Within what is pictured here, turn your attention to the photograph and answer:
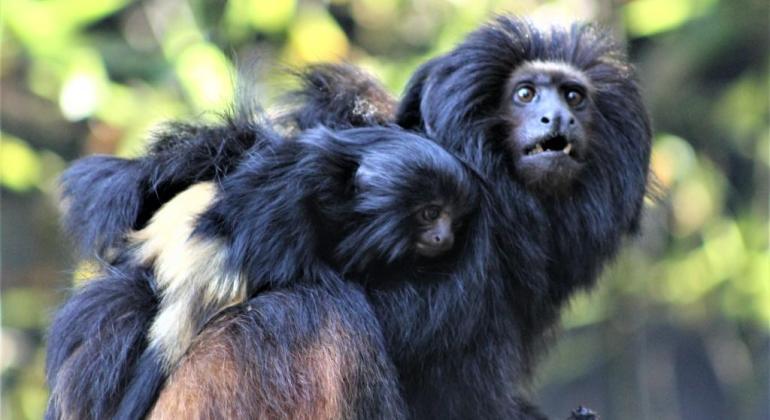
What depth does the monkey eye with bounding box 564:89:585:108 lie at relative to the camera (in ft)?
10.4

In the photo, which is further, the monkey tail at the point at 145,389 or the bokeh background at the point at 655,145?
the bokeh background at the point at 655,145

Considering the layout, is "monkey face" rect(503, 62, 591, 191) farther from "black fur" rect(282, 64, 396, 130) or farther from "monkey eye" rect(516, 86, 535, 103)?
"black fur" rect(282, 64, 396, 130)

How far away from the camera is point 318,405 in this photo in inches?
107

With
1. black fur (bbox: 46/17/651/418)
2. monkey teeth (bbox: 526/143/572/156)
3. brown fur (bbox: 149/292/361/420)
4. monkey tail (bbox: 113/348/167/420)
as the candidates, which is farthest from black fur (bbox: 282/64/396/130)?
monkey tail (bbox: 113/348/167/420)

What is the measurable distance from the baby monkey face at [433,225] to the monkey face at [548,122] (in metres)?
0.35

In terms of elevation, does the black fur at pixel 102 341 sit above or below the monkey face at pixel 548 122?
below

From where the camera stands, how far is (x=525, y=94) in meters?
3.15

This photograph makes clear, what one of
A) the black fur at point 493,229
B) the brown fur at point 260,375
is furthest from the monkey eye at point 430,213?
the brown fur at point 260,375

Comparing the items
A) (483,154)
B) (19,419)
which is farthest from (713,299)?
(19,419)

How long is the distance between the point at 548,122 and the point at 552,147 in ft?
0.24

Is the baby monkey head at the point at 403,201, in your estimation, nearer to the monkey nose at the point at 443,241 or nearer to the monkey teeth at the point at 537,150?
the monkey nose at the point at 443,241

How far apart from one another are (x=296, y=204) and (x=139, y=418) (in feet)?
2.19

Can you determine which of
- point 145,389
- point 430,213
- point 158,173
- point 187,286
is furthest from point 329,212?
point 145,389

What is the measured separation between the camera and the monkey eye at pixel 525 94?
3.14 meters
